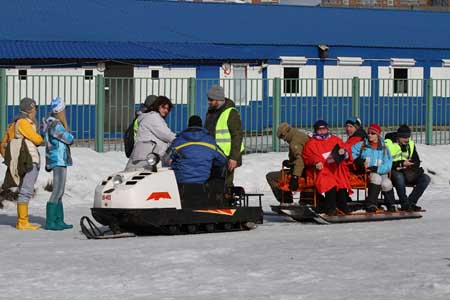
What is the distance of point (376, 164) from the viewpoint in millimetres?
16906

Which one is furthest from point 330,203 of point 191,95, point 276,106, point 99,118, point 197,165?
point 276,106

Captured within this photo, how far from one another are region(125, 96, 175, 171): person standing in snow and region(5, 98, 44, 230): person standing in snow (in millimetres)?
1307

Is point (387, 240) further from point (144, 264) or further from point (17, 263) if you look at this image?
point (17, 263)

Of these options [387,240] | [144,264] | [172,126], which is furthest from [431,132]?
[144,264]

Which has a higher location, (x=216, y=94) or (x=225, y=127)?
(x=216, y=94)

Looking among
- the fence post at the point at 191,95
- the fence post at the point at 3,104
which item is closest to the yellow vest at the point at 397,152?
the fence post at the point at 191,95

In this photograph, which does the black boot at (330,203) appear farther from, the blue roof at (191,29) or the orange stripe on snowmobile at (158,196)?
the blue roof at (191,29)

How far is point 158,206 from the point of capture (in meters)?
14.7

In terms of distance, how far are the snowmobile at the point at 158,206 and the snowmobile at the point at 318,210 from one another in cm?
92

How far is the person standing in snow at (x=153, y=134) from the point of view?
15.6 m

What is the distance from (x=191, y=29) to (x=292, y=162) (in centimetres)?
2428

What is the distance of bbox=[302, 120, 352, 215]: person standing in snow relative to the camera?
16.2 m

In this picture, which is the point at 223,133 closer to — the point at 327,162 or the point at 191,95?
Result: the point at 327,162

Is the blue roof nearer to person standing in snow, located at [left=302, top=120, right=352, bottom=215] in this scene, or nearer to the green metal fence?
the green metal fence
